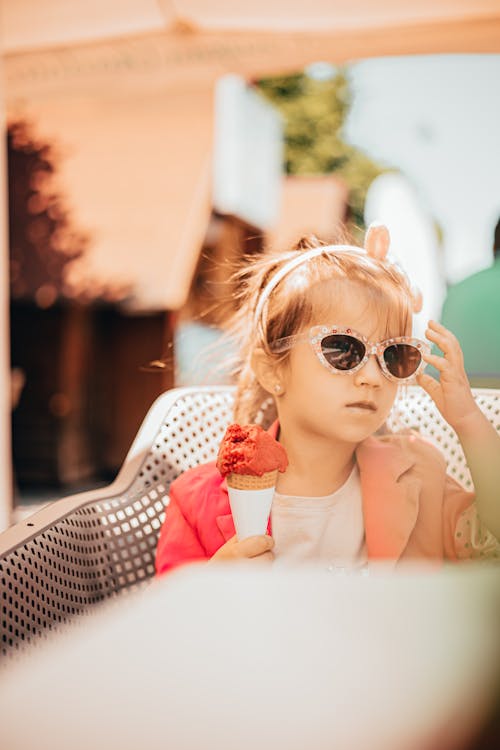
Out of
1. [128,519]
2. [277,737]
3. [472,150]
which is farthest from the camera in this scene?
[128,519]

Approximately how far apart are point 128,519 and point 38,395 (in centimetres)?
505

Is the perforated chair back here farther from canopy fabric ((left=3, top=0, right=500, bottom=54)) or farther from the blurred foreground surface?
canopy fabric ((left=3, top=0, right=500, bottom=54))

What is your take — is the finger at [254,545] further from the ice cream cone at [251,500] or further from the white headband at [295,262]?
the white headband at [295,262]

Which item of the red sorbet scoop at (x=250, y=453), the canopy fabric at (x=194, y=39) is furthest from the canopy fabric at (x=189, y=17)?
the red sorbet scoop at (x=250, y=453)

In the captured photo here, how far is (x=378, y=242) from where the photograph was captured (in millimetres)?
1216

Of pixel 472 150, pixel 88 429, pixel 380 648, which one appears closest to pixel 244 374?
pixel 472 150

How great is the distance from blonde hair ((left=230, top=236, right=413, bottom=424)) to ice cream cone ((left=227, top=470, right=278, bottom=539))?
0.22 metres

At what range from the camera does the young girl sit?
1154 millimetres

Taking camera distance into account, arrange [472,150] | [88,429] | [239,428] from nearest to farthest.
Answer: [239,428] → [472,150] → [88,429]

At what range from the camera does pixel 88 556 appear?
141 cm

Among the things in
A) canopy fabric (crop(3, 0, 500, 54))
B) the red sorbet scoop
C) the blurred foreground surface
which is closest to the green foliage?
canopy fabric (crop(3, 0, 500, 54))

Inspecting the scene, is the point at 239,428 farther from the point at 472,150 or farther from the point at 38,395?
the point at 38,395

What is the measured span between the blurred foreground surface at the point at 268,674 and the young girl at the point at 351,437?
0.41m

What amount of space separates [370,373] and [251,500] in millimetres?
273
